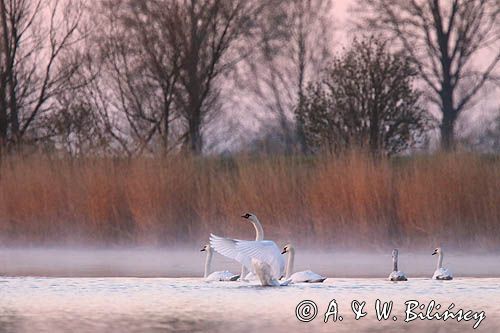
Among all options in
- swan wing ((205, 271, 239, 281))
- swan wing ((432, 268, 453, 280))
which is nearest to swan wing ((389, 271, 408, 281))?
swan wing ((432, 268, 453, 280))

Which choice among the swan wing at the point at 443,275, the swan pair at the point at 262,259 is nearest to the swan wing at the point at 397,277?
the swan wing at the point at 443,275

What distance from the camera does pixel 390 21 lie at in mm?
30812

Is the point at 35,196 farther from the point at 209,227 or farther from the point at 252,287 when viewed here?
the point at 252,287

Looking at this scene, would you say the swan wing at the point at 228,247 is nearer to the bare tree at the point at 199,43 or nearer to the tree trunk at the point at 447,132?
the tree trunk at the point at 447,132

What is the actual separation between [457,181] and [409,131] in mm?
6952

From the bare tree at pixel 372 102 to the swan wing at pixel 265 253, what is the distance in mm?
10074

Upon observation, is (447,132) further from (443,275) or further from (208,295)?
(208,295)

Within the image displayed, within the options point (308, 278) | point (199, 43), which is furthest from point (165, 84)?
point (308, 278)

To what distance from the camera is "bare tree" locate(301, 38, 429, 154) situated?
22953 millimetres

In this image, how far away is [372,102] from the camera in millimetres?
23078

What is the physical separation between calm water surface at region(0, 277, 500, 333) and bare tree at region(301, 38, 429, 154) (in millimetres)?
10108

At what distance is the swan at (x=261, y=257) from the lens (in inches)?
482

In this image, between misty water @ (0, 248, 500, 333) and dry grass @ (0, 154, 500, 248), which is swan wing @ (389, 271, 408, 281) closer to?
misty water @ (0, 248, 500, 333)

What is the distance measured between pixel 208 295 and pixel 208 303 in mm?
508
